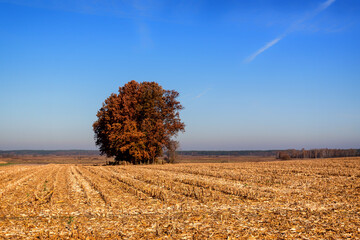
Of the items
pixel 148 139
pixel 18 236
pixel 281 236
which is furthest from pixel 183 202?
pixel 148 139

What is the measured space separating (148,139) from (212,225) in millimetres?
39091

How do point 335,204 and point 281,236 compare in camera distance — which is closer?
point 281,236

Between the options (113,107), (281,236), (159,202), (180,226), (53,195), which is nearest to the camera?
(281,236)

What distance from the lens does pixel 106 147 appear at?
Result: 49.7 m

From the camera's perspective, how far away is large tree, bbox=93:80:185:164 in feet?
150

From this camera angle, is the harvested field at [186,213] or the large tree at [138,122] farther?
the large tree at [138,122]

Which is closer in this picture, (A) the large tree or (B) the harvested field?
(B) the harvested field

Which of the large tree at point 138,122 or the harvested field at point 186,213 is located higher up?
the large tree at point 138,122

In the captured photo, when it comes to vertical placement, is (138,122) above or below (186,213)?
above

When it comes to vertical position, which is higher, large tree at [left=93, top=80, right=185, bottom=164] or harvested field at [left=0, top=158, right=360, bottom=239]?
large tree at [left=93, top=80, right=185, bottom=164]

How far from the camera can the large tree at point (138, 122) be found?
45.7 m

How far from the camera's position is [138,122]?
48750 mm

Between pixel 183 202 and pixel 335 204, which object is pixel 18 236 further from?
pixel 335 204

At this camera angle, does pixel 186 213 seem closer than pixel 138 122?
Yes
